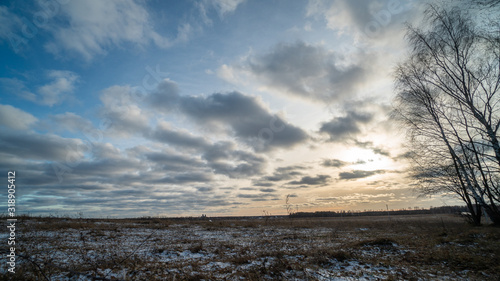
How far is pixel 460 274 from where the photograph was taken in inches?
281

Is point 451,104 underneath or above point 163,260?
above

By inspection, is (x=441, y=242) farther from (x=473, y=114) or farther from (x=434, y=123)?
(x=434, y=123)

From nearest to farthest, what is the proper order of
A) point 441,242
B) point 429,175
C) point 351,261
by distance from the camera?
A: 1. point 351,261
2. point 441,242
3. point 429,175

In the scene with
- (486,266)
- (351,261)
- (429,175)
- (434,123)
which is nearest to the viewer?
(486,266)

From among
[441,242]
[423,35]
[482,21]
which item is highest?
[423,35]

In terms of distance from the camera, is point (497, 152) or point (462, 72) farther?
point (462, 72)

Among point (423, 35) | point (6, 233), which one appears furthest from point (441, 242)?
point (6, 233)

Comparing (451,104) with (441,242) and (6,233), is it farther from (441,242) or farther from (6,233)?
(6,233)

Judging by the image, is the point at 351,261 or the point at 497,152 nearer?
the point at 351,261

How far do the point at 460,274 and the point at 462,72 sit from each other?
41.7ft

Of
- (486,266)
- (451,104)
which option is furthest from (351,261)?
(451,104)

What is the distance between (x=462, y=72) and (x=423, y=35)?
12.2 feet

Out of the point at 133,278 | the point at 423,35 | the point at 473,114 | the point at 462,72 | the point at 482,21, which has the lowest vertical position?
the point at 133,278

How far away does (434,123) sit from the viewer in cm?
1708
